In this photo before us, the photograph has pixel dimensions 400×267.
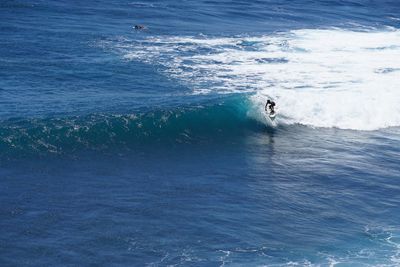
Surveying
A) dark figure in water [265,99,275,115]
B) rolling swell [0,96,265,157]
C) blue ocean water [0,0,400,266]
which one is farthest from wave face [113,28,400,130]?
rolling swell [0,96,265,157]

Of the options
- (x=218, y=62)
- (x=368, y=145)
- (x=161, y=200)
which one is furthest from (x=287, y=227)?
(x=218, y=62)

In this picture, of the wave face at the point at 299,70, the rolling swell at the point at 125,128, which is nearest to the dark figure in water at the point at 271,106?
the rolling swell at the point at 125,128

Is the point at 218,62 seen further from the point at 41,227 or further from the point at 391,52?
the point at 41,227

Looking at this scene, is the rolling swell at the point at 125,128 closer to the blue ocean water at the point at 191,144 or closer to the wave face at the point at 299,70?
the blue ocean water at the point at 191,144

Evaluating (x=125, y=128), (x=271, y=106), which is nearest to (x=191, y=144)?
(x=125, y=128)

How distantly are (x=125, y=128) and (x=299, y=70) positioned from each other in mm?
19525

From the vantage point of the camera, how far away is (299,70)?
181 feet

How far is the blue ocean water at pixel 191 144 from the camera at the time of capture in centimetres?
2911

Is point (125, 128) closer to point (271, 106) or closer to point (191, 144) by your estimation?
point (191, 144)

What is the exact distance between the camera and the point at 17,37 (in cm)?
5725

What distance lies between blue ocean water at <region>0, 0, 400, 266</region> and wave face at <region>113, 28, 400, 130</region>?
16 cm

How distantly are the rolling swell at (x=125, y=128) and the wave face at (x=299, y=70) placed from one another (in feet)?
9.53

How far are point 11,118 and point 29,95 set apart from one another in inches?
187

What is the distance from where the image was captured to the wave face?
46.8m
